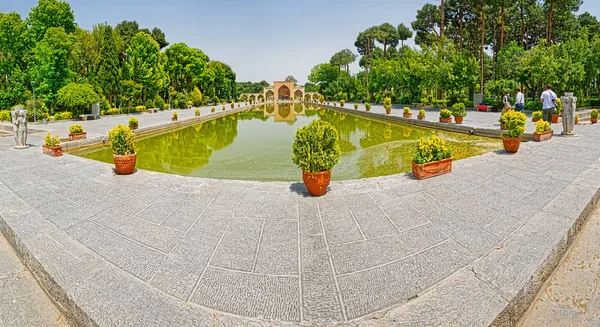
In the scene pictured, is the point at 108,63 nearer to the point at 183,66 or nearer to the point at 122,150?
the point at 183,66

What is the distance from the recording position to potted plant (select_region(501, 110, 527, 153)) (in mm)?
7141

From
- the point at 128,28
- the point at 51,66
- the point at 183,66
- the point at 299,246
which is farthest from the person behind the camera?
the point at 128,28

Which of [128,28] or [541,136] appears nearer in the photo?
[541,136]

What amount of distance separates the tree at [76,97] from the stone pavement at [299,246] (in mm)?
17665

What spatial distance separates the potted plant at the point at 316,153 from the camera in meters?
4.75

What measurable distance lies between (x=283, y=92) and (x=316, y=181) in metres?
74.1

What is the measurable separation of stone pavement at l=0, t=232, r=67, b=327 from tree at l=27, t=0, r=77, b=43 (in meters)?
28.7

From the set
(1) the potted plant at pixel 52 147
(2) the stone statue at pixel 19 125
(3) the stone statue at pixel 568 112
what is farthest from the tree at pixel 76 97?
(3) the stone statue at pixel 568 112

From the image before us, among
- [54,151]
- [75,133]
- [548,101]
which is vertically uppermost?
[548,101]

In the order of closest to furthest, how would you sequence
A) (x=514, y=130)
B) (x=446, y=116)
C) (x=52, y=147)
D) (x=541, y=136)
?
1. (x=514, y=130)
2. (x=52, y=147)
3. (x=541, y=136)
4. (x=446, y=116)

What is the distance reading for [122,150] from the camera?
21.0 feet

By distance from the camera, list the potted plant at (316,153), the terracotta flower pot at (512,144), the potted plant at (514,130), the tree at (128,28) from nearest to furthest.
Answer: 1. the potted plant at (316,153)
2. the potted plant at (514,130)
3. the terracotta flower pot at (512,144)
4. the tree at (128,28)

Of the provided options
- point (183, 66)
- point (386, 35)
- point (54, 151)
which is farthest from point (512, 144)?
point (386, 35)

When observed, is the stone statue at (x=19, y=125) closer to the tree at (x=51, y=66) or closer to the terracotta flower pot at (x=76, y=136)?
the terracotta flower pot at (x=76, y=136)
